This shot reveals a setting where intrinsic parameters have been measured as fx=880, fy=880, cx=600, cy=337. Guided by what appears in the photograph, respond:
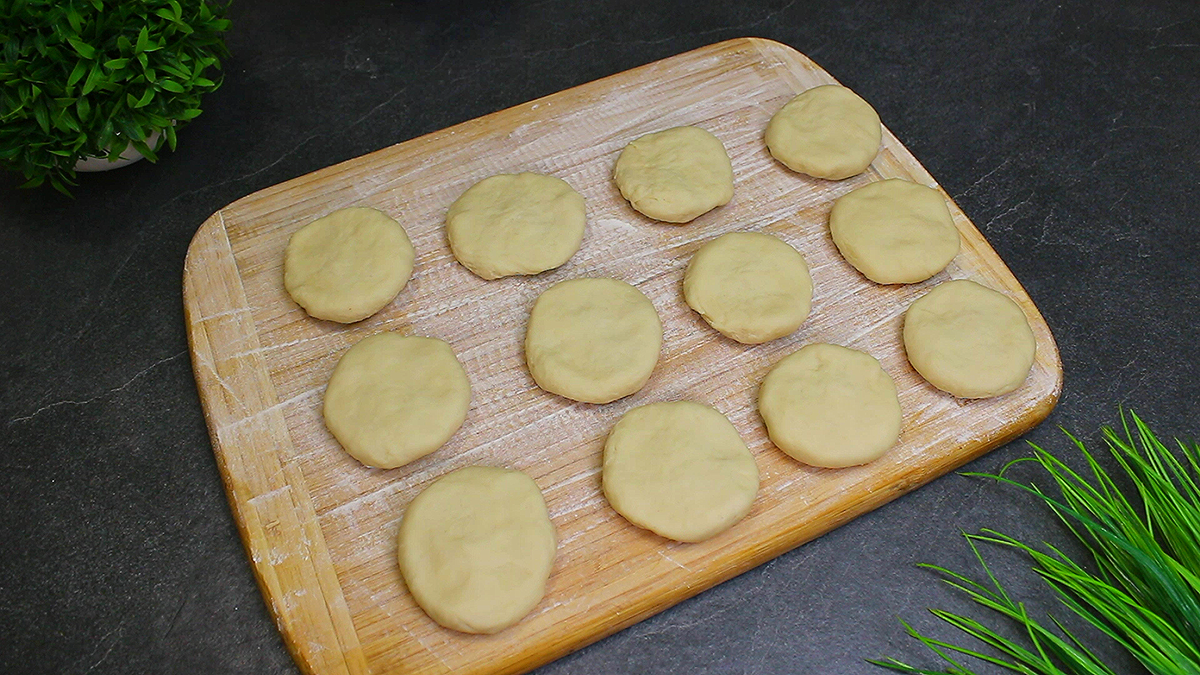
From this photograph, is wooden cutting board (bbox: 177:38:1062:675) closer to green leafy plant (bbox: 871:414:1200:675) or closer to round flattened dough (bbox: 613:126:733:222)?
round flattened dough (bbox: 613:126:733:222)

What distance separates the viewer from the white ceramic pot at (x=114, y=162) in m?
2.00

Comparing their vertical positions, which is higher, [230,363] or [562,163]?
[562,163]

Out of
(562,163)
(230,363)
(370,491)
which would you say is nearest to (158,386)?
(230,363)

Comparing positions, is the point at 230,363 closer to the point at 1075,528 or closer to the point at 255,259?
the point at 255,259

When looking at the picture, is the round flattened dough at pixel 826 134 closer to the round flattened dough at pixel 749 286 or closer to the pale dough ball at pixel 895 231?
the pale dough ball at pixel 895 231

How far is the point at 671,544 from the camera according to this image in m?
1.49

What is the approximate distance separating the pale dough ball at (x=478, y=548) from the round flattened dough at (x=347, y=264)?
0.41 meters

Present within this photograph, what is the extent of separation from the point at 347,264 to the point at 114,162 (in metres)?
0.71

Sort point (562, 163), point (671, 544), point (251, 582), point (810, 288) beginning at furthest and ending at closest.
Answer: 1. point (562, 163)
2. point (810, 288)
3. point (251, 582)
4. point (671, 544)

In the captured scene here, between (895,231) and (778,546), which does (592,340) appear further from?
(895,231)

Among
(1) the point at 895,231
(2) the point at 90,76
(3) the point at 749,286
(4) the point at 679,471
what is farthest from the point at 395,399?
(1) the point at 895,231

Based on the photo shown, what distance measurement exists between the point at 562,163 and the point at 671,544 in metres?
0.89

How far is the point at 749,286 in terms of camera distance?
5.60 ft

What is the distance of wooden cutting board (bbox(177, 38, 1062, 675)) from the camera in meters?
1.44
